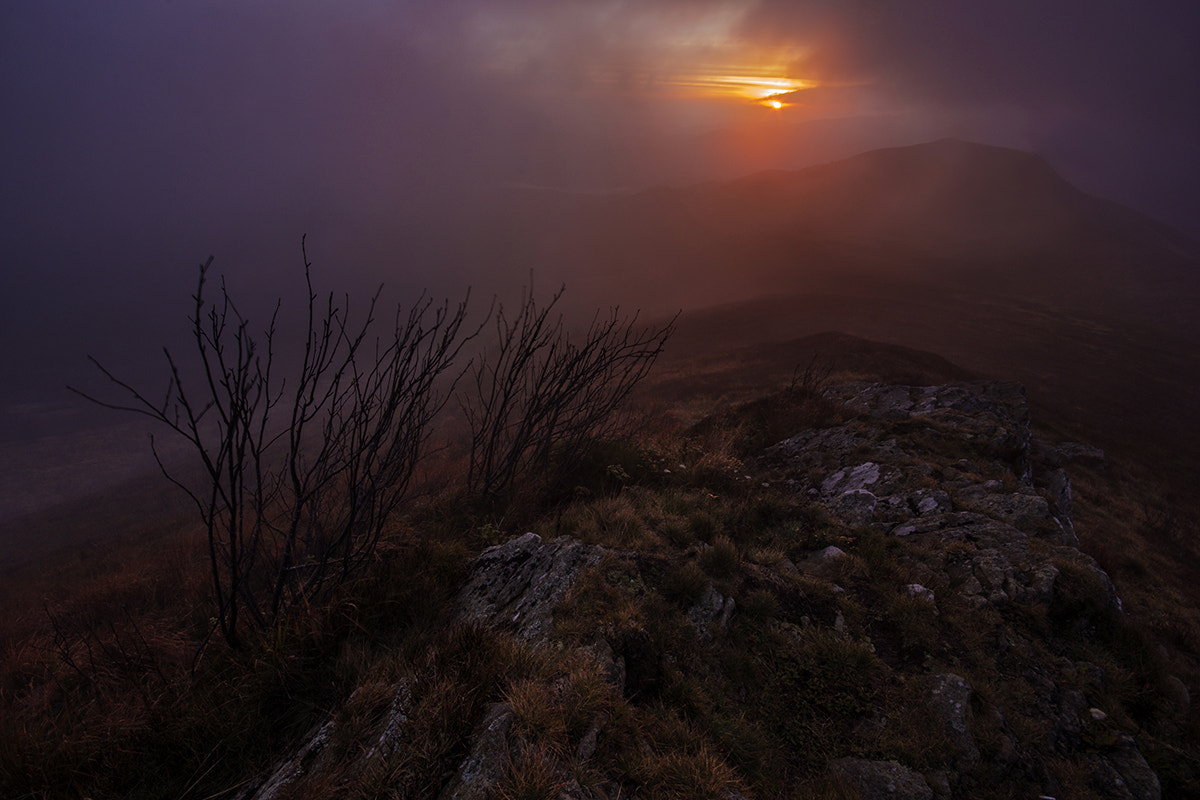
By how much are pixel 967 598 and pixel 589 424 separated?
15.2 feet

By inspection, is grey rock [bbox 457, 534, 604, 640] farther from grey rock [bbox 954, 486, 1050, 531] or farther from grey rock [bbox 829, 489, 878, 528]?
grey rock [bbox 954, 486, 1050, 531]

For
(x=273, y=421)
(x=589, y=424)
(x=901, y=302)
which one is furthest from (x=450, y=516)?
(x=901, y=302)

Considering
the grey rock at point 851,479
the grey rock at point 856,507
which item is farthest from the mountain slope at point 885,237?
the grey rock at point 856,507

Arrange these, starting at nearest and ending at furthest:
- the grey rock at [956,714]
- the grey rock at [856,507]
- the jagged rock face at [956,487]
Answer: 1. the grey rock at [956,714]
2. the jagged rock face at [956,487]
3. the grey rock at [856,507]

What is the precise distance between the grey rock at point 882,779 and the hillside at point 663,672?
0.04 feet

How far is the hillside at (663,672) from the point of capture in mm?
2215

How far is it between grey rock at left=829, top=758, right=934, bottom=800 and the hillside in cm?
1

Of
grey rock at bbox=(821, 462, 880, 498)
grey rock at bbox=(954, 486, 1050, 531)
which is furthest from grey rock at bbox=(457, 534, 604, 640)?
grey rock at bbox=(954, 486, 1050, 531)

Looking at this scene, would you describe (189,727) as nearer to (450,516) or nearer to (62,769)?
(62,769)

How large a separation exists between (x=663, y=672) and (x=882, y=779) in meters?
1.38

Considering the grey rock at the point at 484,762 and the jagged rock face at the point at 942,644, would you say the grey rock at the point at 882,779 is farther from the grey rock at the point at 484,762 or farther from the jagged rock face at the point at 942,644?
the grey rock at the point at 484,762

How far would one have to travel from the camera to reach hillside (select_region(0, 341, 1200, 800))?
87.2 inches

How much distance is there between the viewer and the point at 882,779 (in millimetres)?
2680

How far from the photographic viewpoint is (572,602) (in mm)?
3154
